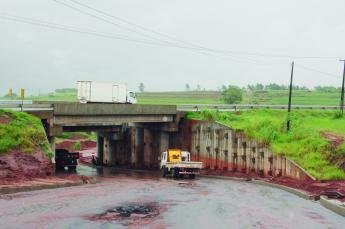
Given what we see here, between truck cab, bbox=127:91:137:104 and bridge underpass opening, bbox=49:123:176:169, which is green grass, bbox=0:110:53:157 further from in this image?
truck cab, bbox=127:91:137:104

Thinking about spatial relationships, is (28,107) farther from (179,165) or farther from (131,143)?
(131,143)

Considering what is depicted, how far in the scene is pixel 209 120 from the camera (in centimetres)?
5931

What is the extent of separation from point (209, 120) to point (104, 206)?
27144 millimetres

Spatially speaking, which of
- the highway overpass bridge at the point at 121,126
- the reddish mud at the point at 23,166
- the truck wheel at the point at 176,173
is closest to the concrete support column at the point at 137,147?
the highway overpass bridge at the point at 121,126

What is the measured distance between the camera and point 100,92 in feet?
215

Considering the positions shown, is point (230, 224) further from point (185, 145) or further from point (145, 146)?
point (145, 146)

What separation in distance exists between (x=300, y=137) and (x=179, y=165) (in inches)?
492

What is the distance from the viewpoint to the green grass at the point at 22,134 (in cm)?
4259

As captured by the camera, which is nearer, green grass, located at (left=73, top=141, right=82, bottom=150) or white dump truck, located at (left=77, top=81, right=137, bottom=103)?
white dump truck, located at (left=77, top=81, right=137, bottom=103)

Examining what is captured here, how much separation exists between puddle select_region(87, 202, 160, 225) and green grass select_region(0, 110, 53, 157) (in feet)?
42.2

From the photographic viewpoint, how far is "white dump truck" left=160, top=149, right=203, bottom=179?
5178 centimetres

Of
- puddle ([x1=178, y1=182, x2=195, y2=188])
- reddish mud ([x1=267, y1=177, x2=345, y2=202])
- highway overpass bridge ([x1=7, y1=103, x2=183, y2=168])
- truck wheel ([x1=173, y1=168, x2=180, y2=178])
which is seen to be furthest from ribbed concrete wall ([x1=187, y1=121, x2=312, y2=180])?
puddle ([x1=178, y1=182, x2=195, y2=188])

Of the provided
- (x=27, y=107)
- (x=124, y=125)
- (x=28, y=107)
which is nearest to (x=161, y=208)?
(x=27, y=107)

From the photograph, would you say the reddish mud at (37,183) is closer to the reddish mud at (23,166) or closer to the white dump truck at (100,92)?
the reddish mud at (23,166)
